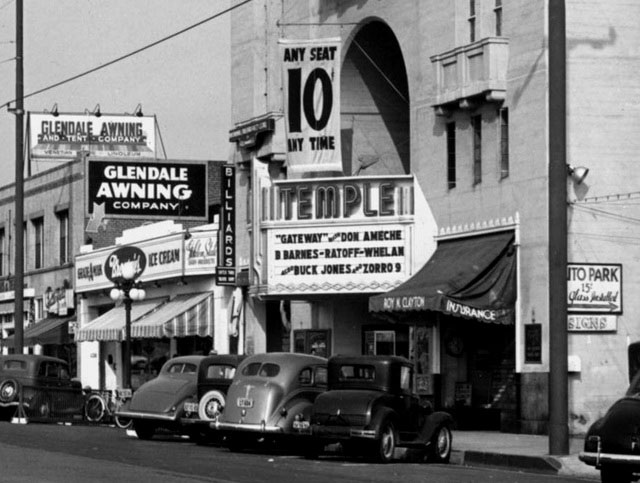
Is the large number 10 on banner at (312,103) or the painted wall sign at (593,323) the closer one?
the painted wall sign at (593,323)

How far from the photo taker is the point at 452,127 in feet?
112

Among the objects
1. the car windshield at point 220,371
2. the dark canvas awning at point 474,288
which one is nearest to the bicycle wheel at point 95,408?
the car windshield at point 220,371

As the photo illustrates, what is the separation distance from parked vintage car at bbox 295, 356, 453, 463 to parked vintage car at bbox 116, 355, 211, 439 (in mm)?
4418

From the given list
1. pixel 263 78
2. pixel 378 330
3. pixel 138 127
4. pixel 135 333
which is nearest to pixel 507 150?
pixel 378 330

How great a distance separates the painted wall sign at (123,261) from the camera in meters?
49.3

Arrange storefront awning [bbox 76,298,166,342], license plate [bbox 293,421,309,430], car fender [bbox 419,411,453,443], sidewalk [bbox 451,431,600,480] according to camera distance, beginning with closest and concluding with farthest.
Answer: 1. sidewalk [bbox 451,431,600,480]
2. car fender [bbox 419,411,453,443]
3. license plate [bbox 293,421,309,430]
4. storefront awning [bbox 76,298,166,342]

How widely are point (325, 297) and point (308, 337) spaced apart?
10.6ft

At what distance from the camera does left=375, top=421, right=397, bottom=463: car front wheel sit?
24.2 metres

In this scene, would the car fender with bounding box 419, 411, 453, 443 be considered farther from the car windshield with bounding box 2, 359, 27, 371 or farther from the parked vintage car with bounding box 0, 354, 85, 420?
the car windshield with bounding box 2, 359, 27, 371

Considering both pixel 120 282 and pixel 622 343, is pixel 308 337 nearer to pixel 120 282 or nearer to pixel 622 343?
pixel 120 282

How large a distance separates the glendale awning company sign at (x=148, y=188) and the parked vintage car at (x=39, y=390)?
1202 cm

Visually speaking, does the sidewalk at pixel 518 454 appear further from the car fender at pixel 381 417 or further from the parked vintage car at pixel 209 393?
the parked vintage car at pixel 209 393

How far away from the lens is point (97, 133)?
7069 cm

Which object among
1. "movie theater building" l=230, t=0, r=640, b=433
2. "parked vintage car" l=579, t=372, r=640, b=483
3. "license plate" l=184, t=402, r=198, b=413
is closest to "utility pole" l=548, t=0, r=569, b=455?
"movie theater building" l=230, t=0, r=640, b=433
